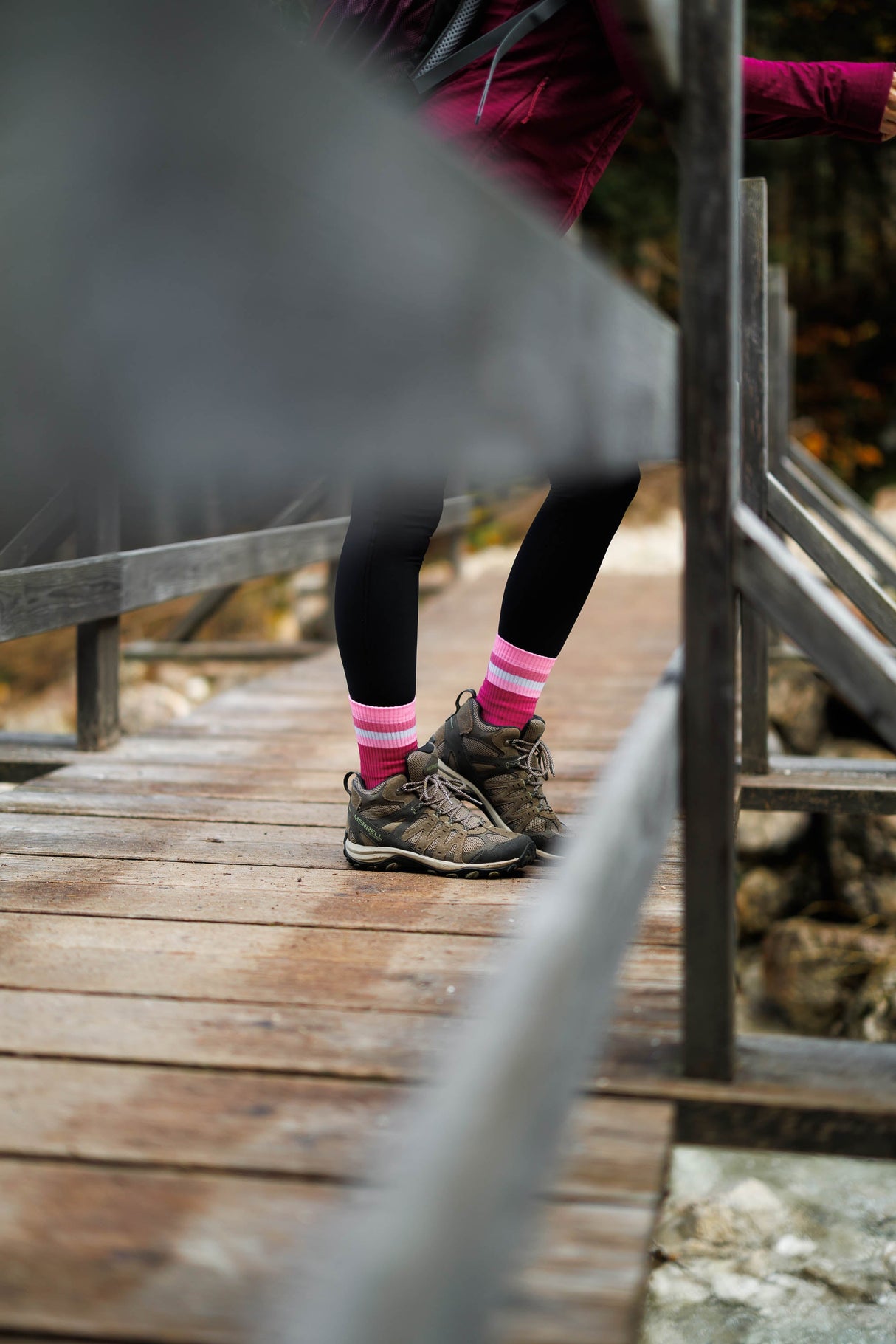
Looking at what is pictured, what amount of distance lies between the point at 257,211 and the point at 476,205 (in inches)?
5.3

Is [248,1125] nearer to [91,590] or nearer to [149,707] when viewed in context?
[91,590]

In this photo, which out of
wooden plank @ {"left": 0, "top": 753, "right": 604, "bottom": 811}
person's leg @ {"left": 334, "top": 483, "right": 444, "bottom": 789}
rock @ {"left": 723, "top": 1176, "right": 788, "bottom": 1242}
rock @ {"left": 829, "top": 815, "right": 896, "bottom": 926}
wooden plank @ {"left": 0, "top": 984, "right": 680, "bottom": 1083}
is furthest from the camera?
rock @ {"left": 829, "top": 815, "right": 896, "bottom": 926}

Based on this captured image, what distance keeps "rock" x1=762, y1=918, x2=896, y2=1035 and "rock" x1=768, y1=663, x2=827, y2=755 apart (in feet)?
2.22

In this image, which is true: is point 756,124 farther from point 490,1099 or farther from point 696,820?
point 490,1099

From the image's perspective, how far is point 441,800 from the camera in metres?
1.52

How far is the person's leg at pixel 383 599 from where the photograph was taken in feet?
4.53

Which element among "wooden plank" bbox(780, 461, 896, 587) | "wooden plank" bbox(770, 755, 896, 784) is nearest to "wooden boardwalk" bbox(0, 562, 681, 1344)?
"wooden plank" bbox(770, 755, 896, 784)

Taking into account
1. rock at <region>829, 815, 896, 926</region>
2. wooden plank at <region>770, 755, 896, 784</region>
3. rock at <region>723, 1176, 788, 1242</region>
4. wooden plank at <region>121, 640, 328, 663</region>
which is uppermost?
wooden plank at <region>770, 755, 896, 784</region>

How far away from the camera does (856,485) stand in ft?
29.4

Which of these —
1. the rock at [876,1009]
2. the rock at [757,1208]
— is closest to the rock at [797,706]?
the rock at [876,1009]

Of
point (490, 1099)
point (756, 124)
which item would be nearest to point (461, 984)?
point (490, 1099)

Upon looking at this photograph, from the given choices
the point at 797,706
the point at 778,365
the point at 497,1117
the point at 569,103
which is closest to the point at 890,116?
the point at 569,103

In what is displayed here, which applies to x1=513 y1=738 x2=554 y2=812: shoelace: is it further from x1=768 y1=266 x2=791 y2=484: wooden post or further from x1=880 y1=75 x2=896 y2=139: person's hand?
x1=768 y1=266 x2=791 y2=484: wooden post

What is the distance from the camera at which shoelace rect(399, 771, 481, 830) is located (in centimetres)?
152
